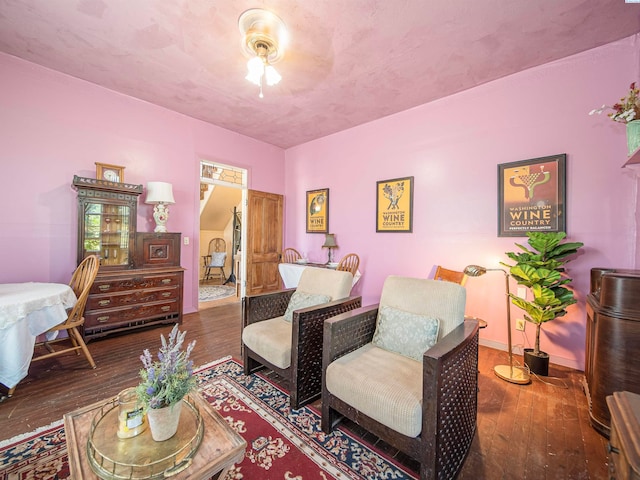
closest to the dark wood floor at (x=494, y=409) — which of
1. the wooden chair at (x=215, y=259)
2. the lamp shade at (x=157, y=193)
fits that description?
the lamp shade at (x=157, y=193)

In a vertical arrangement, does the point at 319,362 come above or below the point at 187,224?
below

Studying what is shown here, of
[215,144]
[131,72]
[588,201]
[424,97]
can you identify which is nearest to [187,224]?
[215,144]

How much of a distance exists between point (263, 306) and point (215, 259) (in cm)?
494

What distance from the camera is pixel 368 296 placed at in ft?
13.8

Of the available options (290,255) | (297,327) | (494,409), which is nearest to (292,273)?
(290,255)

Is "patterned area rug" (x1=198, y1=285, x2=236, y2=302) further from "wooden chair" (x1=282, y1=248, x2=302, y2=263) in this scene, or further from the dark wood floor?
the dark wood floor

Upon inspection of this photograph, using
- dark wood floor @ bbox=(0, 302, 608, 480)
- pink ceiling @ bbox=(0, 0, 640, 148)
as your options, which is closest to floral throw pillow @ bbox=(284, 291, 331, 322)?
dark wood floor @ bbox=(0, 302, 608, 480)

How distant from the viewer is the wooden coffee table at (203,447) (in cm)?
95

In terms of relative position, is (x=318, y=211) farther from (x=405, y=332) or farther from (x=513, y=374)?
(x=513, y=374)

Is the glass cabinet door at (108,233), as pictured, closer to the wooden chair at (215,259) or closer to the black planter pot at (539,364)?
the wooden chair at (215,259)

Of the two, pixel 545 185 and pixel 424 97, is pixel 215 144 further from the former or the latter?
pixel 545 185

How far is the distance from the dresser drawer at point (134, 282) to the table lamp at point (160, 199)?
65 cm

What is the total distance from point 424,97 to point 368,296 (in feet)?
9.45

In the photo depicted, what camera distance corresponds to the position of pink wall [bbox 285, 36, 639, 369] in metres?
2.42
